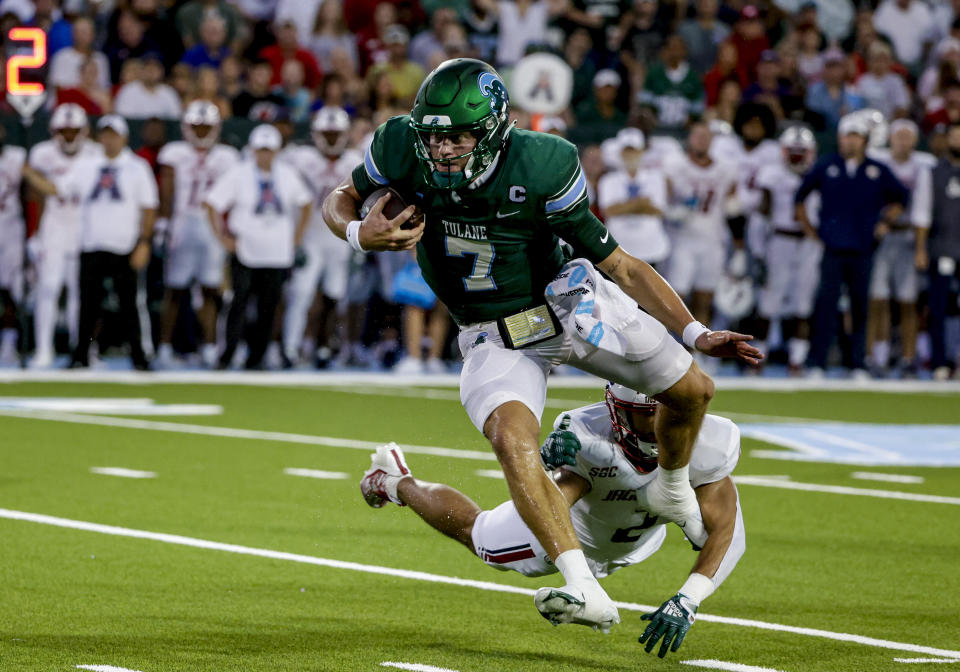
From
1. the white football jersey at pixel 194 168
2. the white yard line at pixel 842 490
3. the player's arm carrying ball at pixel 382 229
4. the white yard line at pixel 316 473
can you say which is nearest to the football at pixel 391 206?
the player's arm carrying ball at pixel 382 229

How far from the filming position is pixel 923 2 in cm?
1959

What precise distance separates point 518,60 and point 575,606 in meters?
13.3

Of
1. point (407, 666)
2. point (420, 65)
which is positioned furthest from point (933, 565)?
point (420, 65)

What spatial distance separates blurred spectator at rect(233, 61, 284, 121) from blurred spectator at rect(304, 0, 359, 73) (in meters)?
1.27

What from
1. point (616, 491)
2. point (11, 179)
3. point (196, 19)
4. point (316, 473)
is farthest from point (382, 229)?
point (196, 19)

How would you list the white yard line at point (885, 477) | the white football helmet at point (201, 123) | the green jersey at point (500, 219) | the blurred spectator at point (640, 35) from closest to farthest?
the green jersey at point (500, 219), the white yard line at point (885, 477), the white football helmet at point (201, 123), the blurred spectator at point (640, 35)

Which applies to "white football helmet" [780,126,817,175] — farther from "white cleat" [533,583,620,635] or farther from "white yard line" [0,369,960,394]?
"white cleat" [533,583,620,635]

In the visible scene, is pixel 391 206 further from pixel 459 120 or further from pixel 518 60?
pixel 518 60

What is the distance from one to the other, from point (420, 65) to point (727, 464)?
1219cm

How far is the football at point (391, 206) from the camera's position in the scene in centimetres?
544

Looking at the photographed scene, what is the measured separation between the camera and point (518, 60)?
17.6 meters

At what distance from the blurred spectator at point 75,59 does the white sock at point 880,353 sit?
7650 mm

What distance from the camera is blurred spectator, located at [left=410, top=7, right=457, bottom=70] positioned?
56.9 feet

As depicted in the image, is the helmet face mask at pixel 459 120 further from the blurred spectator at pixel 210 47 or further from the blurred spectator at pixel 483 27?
the blurred spectator at pixel 483 27
